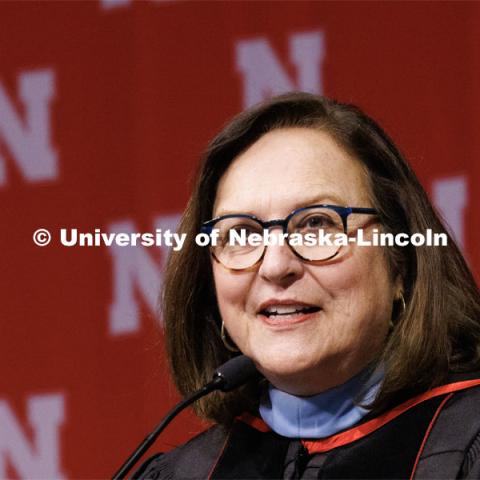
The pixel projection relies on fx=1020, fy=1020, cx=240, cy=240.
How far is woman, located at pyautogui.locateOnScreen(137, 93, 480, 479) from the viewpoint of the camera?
167 centimetres

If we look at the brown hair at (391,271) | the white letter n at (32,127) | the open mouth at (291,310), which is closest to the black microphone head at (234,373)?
the open mouth at (291,310)

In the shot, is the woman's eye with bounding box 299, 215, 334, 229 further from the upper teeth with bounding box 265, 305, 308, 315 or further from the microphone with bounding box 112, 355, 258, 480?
the microphone with bounding box 112, 355, 258, 480

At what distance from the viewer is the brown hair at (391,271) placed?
5.61 ft

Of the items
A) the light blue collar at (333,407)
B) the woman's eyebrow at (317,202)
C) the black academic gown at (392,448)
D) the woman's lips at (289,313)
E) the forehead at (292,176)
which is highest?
the forehead at (292,176)

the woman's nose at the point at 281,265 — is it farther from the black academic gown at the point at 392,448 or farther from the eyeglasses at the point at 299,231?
the black academic gown at the point at 392,448

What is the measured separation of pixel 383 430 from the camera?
1.71 meters

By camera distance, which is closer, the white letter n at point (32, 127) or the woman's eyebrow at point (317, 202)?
the woman's eyebrow at point (317, 202)

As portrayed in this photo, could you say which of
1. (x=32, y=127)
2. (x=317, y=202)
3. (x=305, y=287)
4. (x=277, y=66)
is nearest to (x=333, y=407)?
(x=305, y=287)

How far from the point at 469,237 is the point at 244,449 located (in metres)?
0.82

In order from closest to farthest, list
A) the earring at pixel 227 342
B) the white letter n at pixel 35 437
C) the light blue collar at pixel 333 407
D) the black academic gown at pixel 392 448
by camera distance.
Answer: the black academic gown at pixel 392 448 → the light blue collar at pixel 333 407 → the earring at pixel 227 342 → the white letter n at pixel 35 437

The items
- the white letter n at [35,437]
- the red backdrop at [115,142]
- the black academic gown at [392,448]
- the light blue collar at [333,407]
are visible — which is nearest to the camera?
the black academic gown at [392,448]

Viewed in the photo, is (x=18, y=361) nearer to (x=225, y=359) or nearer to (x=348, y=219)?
(x=225, y=359)

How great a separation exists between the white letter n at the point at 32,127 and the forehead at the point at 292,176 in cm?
108

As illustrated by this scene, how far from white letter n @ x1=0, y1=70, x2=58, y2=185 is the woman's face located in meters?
1.11
